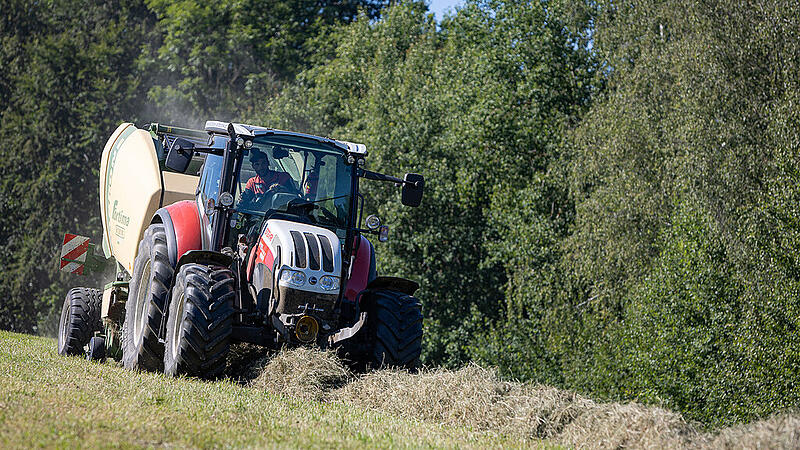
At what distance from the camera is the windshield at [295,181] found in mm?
10359

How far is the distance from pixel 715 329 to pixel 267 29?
25.4m

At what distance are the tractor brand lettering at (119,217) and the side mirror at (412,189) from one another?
→ 170 inches

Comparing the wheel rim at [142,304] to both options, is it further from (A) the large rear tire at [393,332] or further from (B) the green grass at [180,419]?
(A) the large rear tire at [393,332]

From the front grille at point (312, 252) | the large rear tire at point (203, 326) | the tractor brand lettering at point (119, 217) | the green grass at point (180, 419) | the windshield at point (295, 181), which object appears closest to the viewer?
the green grass at point (180, 419)

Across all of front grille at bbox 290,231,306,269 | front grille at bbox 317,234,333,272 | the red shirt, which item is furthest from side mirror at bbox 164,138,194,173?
front grille at bbox 317,234,333,272

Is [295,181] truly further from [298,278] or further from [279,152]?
[298,278]

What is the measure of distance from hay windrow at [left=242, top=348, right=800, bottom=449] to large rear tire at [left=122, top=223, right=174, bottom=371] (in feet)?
4.11

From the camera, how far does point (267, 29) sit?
129 feet

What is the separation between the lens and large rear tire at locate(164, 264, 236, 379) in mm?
9125

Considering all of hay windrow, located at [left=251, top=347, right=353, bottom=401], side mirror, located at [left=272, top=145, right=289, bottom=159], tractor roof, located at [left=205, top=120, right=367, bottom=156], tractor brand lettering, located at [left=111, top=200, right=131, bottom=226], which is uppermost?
tractor roof, located at [left=205, top=120, right=367, bottom=156]

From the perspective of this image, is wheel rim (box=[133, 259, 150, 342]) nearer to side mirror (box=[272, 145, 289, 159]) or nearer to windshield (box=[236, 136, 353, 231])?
windshield (box=[236, 136, 353, 231])

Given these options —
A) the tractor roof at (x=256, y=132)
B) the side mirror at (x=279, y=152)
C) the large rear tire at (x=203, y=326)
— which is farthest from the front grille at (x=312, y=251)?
the tractor roof at (x=256, y=132)

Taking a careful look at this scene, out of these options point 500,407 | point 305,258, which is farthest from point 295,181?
point 500,407

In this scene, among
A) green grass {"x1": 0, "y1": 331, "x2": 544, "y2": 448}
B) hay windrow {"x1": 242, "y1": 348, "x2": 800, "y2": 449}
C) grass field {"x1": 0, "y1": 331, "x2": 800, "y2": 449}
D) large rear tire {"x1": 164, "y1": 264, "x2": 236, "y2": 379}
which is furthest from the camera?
large rear tire {"x1": 164, "y1": 264, "x2": 236, "y2": 379}
